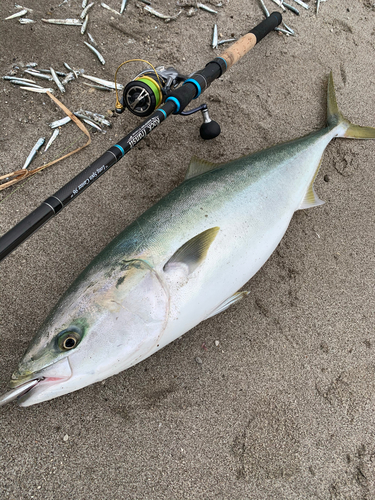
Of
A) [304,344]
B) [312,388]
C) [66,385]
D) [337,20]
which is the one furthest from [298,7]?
[66,385]

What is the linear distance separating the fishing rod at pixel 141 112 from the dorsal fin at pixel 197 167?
303 millimetres

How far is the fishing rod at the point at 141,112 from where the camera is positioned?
1.35 meters

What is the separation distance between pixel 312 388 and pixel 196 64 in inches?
100

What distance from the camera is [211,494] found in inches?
65.7

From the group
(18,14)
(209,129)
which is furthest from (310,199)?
(18,14)

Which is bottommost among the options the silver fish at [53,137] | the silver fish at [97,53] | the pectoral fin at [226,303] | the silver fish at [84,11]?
the pectoral fin at [226,303]

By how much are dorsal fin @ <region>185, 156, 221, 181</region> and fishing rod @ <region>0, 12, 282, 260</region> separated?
11.9 inches

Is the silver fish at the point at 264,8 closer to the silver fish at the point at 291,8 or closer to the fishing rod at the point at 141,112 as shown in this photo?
the silver fish at the point at 291,8

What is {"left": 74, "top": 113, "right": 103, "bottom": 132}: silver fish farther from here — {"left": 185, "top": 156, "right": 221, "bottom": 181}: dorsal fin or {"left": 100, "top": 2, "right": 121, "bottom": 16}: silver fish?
{"left": 100, "top": 2, "right": 121, "bottom": 16}: silver fish

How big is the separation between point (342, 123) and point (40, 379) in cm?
256

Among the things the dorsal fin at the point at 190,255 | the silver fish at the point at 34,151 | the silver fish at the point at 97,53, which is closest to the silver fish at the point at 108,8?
the silver fish at the point at 97,53

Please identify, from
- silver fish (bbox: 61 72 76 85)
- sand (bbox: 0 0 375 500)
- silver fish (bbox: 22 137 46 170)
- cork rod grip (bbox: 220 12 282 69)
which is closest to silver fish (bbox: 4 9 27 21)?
sand (bbox: 0 0 375 500)

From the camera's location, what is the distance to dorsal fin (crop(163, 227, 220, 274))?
155cm

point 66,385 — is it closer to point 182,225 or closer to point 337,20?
point 182,225
